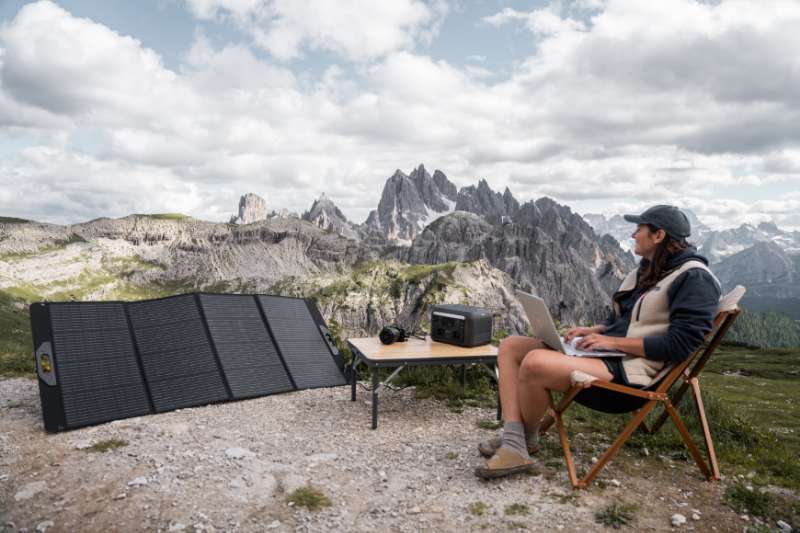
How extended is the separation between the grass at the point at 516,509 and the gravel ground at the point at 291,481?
2.1 inches

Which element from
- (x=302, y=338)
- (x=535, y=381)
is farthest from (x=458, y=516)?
(x=302, y=338)

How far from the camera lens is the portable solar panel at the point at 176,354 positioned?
955 centimetres

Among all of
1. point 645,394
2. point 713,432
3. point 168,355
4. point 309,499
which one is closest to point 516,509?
point 645,394

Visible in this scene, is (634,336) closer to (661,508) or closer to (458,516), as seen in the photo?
(661,508)

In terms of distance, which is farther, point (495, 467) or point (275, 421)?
point (275, 421)

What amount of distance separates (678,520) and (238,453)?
18.9 feet

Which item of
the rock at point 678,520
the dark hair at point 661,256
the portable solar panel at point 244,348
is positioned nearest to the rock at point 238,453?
the portable solar panel at point 244,348

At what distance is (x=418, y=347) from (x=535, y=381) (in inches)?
142

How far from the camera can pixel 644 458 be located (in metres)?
7.09

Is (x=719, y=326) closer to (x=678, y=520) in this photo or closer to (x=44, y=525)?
(x=678, y=520)

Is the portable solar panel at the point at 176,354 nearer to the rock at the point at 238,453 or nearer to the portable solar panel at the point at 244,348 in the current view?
the portable solar panel at the point at 244,348

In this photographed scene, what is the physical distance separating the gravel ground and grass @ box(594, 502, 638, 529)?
86 millimetres

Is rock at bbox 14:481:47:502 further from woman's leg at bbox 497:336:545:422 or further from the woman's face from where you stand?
the woman's face

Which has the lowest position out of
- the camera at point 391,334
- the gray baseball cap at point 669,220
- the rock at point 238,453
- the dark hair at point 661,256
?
the rock at point 238,453
